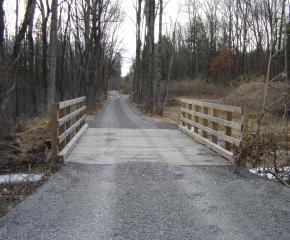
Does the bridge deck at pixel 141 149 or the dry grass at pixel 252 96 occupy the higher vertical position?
the dry grass at pixel 252 96

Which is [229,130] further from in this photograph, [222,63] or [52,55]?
[222,63]

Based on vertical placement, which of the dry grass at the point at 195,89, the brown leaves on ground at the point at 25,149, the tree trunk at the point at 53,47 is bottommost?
the brown leaves on ground at the point at 25,149

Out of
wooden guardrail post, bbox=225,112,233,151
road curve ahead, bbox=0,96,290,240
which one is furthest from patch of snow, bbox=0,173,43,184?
wooden guardrail post, bbox=225,112,233,151

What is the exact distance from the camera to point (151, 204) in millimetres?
5438

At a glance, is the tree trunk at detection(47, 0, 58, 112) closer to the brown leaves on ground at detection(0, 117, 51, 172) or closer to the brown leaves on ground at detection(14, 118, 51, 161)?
the brown leaves on ground at detection(0, 117, 51, 172)

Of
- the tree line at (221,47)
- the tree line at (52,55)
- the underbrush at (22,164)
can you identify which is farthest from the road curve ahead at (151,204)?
the tree line at (221,47)

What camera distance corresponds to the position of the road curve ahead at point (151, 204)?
447 centimetres

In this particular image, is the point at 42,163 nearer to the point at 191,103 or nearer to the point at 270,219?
the point at 270,219

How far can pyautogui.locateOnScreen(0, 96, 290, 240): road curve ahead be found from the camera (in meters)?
4.47

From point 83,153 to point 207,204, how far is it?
4162 mm

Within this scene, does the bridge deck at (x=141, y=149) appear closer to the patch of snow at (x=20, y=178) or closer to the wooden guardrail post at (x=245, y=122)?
the wooden guardrail post at (x=245, y=122)

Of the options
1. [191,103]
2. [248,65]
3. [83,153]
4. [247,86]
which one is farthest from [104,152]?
[248,65]

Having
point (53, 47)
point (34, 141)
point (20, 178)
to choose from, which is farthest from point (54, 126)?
point (53, 47)

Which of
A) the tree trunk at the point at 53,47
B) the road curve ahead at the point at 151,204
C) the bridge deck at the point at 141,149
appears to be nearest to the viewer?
the road curve ahead at the point at 151,204
